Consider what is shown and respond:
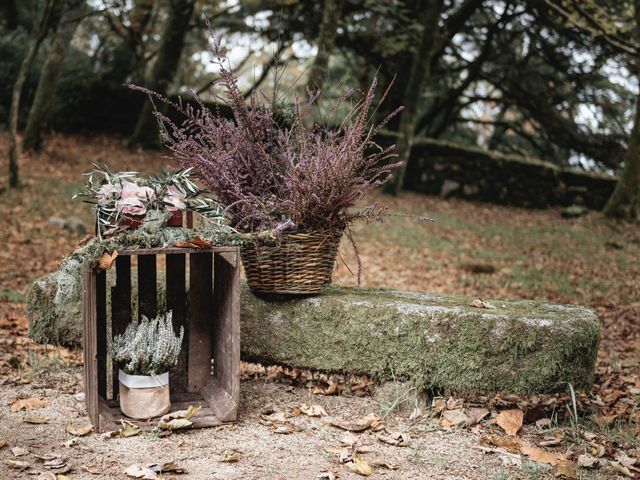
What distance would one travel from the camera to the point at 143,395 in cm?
376

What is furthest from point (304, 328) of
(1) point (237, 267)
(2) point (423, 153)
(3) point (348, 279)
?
(2) point (423, 153)

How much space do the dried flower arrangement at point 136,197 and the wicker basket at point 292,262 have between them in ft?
1.25

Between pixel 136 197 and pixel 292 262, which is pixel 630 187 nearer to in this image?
pixel 292 262

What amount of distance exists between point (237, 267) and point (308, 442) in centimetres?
106

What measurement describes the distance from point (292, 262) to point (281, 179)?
534 mm

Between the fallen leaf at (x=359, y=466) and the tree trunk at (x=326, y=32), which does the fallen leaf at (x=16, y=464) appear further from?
the tree trunk at (x=326, y=32)

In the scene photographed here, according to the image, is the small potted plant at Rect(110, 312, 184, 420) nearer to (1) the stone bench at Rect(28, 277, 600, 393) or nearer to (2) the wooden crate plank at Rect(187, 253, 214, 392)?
(2) the wooden crate plank at Rect(187, 253, 214, 392)

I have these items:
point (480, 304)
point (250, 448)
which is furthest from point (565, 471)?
point (250, 448)

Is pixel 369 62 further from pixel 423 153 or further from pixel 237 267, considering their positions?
pixel 237 267

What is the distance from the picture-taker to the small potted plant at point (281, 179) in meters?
3.90

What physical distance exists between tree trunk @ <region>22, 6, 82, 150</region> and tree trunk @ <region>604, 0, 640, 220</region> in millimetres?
10548

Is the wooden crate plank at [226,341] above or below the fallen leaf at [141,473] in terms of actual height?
above

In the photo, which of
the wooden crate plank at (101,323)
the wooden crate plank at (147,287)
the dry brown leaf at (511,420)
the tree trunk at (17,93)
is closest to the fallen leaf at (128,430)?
the wooden crate plank at (101,323)

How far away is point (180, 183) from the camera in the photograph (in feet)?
Answer: 13.0
